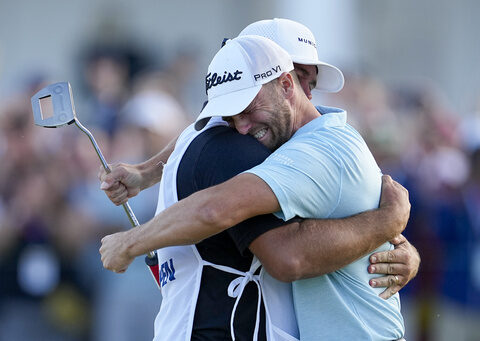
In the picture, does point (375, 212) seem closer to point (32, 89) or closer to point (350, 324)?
point (350, 324)

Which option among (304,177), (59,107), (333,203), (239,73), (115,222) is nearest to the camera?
(304,177)

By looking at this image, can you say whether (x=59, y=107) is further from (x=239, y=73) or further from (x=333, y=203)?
(x=333, y=203)

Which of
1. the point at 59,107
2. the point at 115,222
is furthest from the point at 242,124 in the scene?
the point at 115,222

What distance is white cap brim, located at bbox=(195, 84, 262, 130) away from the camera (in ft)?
12.8

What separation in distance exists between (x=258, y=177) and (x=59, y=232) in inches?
200

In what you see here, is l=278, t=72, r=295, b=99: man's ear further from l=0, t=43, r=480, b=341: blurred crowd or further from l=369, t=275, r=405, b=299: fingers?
l=0, t=43, r=480, b=341: blurred crowd

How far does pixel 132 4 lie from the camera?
58.6ft

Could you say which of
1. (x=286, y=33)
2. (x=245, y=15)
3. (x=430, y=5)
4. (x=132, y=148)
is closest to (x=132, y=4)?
(x=245, y=15)

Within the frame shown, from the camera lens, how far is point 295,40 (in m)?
4.55

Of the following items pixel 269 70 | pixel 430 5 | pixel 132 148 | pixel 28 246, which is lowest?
pixel 430 5

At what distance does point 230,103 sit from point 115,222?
448 centimetres

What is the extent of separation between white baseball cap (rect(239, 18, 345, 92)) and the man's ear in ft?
1.10

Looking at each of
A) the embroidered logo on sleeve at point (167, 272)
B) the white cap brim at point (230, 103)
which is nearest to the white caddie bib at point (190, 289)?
the embroidered logo on sleeve at point (167, 272)

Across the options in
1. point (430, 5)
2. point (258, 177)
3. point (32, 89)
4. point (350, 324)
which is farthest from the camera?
point (430, 5)
